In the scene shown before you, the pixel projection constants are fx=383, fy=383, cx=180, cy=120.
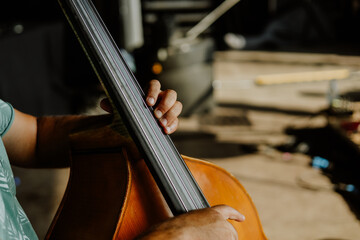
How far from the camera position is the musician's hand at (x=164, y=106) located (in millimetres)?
876

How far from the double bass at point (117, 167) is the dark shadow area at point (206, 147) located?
2.51 metres

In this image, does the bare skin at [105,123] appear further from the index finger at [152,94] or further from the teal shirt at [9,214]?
the teal shirt at [9,214]

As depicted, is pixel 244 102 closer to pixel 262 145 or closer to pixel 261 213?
pixel 262 145

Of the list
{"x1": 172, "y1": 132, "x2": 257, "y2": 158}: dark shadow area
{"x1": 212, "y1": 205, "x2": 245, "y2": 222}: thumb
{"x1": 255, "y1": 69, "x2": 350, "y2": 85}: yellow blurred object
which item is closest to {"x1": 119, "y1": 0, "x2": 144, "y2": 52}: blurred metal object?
{"x1": 172, "y1": 132, "x2": 257, "y2": 158}: dark shadow area

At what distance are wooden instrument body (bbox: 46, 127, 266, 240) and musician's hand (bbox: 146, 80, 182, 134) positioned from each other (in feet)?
0.32

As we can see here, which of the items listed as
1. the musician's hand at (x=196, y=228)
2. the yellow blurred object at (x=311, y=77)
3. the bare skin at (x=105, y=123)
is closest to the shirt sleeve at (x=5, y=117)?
the bare skin at (x=105, y=123)

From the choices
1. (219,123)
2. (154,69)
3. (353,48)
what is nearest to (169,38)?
(154,69)

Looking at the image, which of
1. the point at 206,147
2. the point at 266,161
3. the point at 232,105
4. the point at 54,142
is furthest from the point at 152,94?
the point at 232,105

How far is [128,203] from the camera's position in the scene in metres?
0.83

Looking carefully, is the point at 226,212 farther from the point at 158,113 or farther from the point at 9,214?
the point at 9,214

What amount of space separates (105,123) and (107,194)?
16cm

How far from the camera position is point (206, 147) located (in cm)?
360

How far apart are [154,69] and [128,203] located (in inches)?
136

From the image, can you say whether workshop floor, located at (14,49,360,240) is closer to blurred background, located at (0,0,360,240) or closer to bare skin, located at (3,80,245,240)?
blurred background, located at (0,0,360,240)
